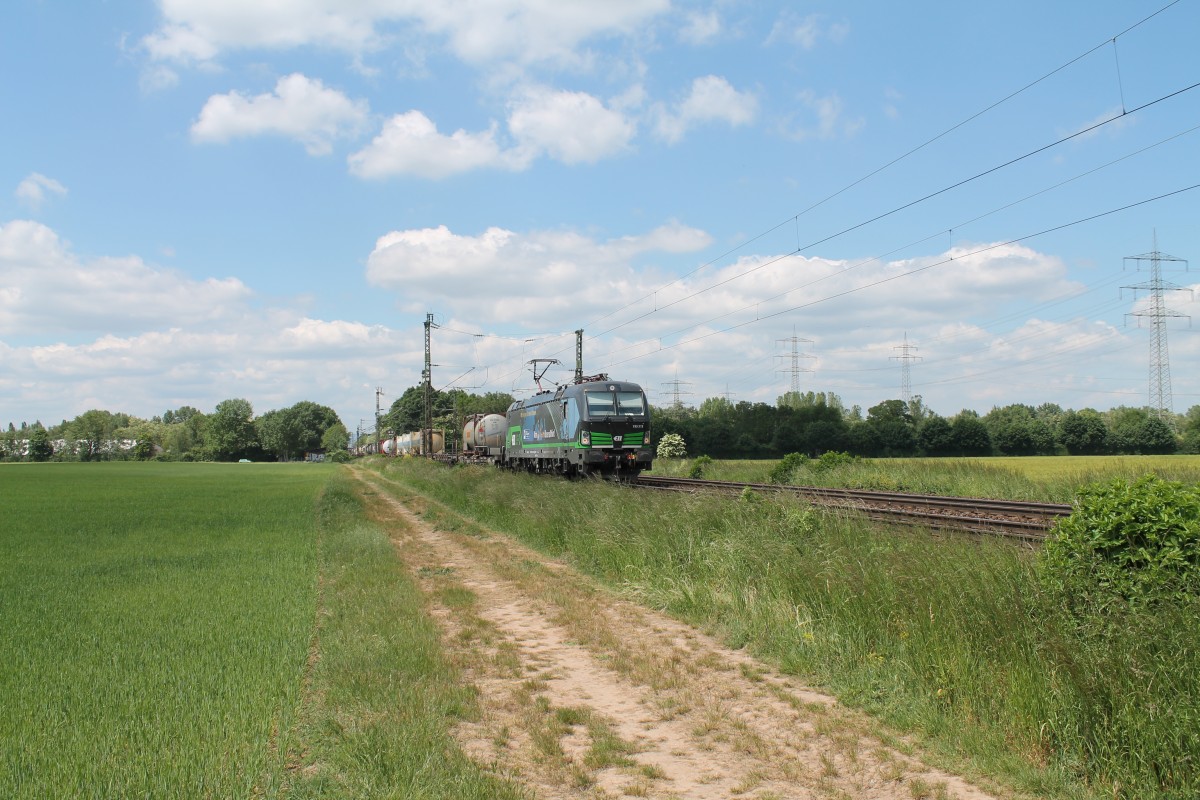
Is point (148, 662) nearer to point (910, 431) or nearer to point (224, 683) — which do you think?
point (224, 683)

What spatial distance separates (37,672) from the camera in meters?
7.34

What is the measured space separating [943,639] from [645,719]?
2.48m

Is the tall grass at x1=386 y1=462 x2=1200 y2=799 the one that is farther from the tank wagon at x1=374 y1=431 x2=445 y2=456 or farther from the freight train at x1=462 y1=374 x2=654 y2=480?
the tank wagon at x1=374 y1=431 x2=445 y2=456

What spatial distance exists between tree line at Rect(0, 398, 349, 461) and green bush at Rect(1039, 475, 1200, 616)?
15180 cm

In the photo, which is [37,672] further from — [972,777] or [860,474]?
[860,474]

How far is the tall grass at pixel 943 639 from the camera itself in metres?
4.68

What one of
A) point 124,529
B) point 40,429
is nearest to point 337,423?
point 40,429

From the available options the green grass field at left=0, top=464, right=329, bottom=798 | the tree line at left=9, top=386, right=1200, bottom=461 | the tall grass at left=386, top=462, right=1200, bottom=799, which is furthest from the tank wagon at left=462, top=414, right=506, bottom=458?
the tall grass at left=386, top=462, right=1200, bottom=799

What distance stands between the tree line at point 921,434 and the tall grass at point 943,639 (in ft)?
186

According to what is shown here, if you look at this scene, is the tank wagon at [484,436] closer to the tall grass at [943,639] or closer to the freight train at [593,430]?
the freight train at [593,430]

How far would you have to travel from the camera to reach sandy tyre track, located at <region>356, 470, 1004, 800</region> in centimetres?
513

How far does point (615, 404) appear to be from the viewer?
28031 mm

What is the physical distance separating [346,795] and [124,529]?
2027cm

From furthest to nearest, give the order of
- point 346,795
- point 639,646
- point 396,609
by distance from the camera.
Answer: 1. point 396,609
2. point 639,646
3. point 346,795
